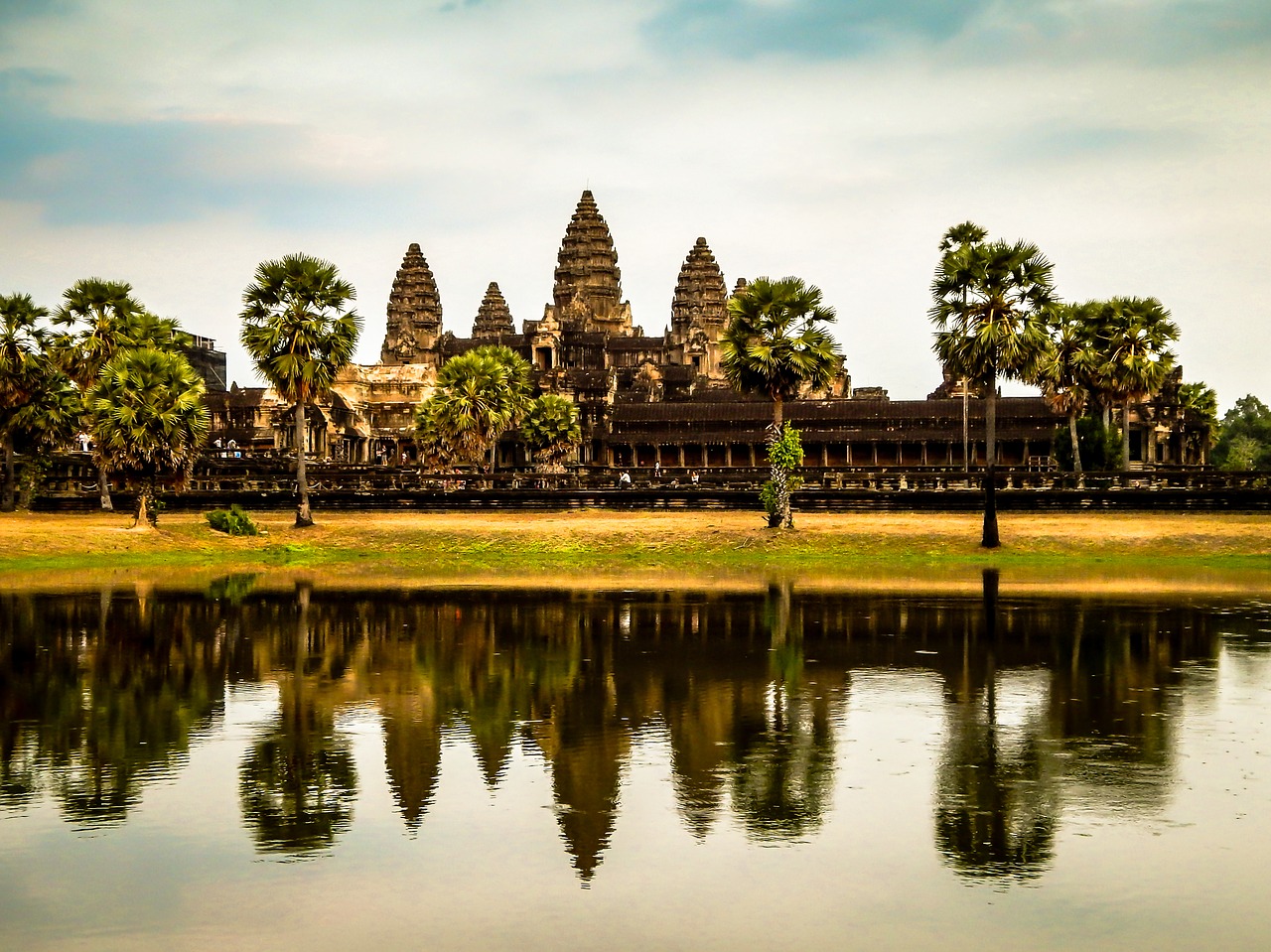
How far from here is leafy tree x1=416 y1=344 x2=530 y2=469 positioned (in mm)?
80062

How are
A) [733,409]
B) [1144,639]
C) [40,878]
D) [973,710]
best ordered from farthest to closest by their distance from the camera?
[733,409], [1144,639], [973,710], [40,878]

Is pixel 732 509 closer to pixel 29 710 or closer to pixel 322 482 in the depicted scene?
pixel 322 482

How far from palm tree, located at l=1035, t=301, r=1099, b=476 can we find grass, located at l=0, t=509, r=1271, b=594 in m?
15.6

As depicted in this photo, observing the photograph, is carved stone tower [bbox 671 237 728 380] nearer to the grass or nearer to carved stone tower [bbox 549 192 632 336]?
carved stone tower [bbox 549 192 632 336]

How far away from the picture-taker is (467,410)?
262 feet

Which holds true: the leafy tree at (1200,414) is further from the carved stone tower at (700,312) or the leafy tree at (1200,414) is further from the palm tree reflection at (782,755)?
the palm tree reflection at (782,755)

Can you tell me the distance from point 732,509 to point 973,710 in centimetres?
3855

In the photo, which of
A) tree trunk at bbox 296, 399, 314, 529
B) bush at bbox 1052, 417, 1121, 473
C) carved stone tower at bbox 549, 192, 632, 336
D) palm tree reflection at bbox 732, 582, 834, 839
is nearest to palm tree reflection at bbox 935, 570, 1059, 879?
Answer: palm tree reflection at bbox 732, 582, 834, 839

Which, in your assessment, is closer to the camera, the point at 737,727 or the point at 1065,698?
the point at 737,727

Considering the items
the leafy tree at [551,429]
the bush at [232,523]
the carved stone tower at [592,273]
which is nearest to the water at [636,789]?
the bush at [232,523]

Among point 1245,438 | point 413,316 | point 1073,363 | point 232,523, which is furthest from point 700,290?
point 232,523

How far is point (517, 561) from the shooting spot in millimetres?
48406

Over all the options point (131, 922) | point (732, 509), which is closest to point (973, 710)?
point (131, 922)

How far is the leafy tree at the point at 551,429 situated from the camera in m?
96.2
